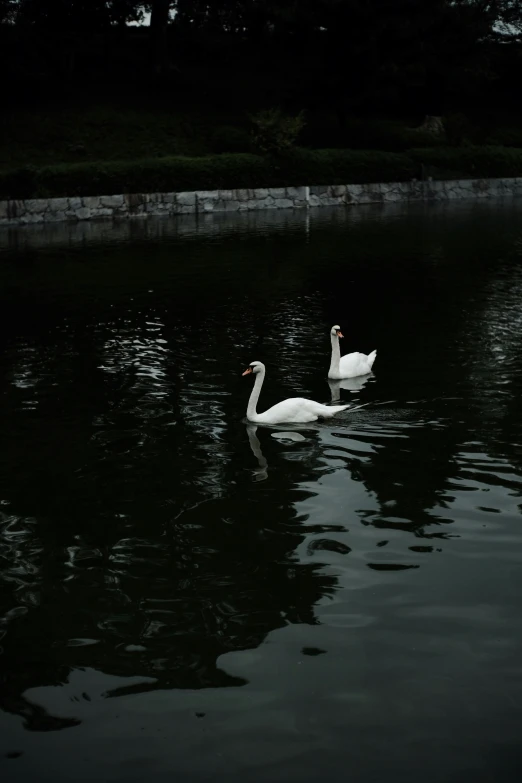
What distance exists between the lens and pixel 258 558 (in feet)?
24.0

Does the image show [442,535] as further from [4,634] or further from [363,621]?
[4,634]

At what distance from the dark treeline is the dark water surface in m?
32.1

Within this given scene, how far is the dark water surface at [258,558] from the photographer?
513 cm

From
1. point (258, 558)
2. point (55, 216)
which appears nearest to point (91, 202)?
point (55, 216)

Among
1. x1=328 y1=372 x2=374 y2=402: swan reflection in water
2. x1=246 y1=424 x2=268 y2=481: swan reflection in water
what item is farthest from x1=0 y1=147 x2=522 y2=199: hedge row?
x1=246 y1=424 x2=268 y2=481: swan reflection in water

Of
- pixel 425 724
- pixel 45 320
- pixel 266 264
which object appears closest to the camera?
pixel 425 724

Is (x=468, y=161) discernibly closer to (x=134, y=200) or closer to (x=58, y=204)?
(x=134, y=200)

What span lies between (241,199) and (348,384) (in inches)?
1174

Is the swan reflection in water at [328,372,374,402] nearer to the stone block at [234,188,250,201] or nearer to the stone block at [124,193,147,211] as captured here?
the stone block at [124,193,147,211]

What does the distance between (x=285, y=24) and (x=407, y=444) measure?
4171 cm

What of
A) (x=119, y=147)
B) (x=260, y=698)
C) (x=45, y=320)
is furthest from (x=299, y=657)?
(x=119, y=147)

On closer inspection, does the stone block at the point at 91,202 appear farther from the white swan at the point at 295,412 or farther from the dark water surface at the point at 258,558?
the white swan at the point at 295,412

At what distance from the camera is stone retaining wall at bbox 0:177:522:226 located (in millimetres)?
37188

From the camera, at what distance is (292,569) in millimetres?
7066
